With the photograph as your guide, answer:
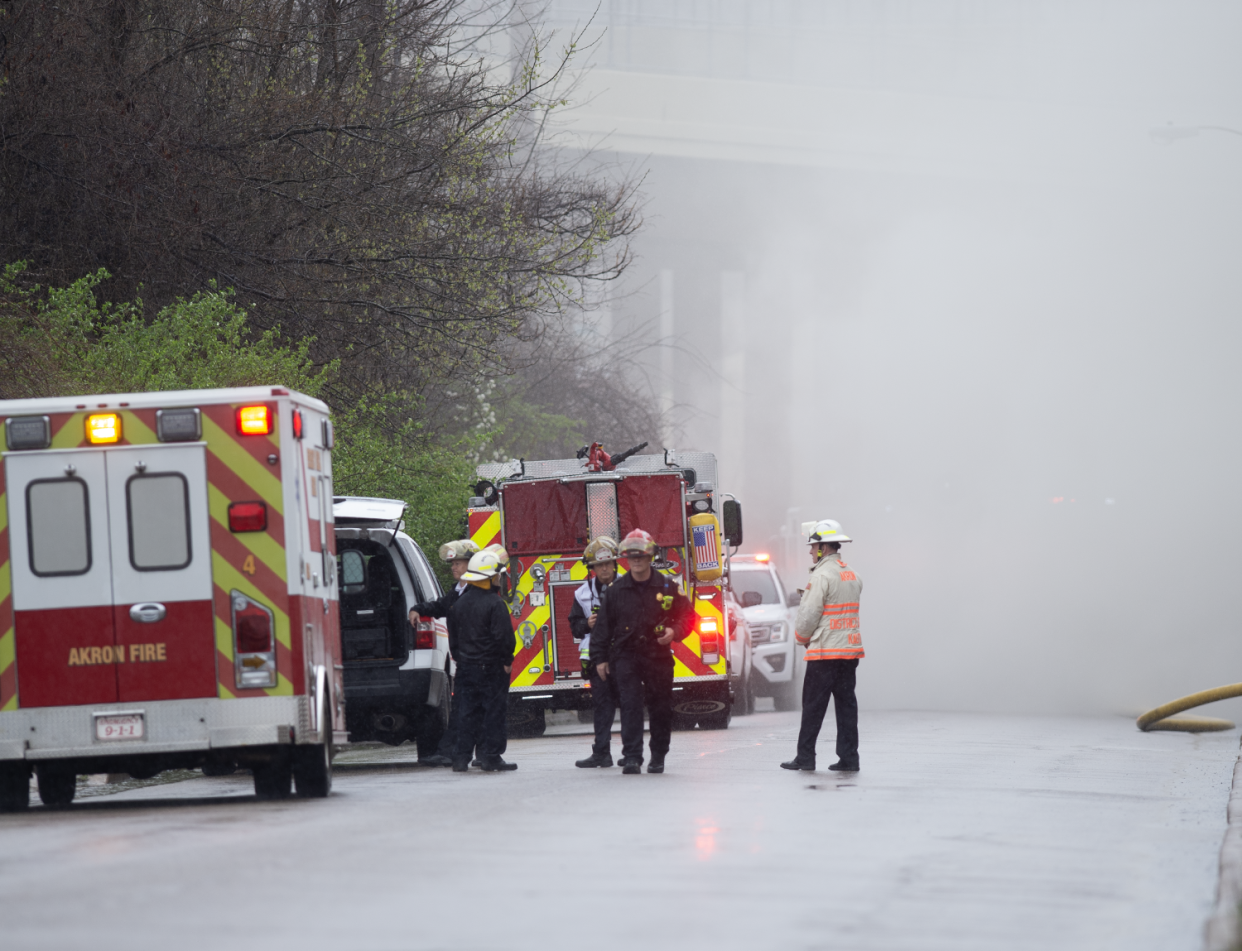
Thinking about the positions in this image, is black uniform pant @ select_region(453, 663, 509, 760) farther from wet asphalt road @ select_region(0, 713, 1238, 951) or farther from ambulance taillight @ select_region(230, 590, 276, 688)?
ambulance taillight @ select_region(230, 590, 276, 688)

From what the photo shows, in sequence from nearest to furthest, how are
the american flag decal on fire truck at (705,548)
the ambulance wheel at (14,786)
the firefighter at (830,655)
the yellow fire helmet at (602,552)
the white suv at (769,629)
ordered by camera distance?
the ambulance wheel at (14,786), the firefighter at (830,655), the yellow fire helmet at (602,552), the american flag decal on fire truck at (705,548), the white suv at (769,629)

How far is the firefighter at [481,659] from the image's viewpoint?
13336 mm

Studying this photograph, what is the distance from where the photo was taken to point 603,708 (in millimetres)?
13852

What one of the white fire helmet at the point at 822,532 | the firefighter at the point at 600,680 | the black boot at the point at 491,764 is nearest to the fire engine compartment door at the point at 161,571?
the black boot at the point at 491,764

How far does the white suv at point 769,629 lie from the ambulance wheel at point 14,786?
14302mm

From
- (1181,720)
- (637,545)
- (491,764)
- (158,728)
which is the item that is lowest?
(1181,720)

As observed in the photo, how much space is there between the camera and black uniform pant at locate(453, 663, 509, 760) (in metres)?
13.4

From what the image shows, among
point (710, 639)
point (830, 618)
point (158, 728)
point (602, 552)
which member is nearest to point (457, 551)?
point (602, 552)

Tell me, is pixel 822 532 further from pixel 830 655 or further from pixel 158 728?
pixel 158 728

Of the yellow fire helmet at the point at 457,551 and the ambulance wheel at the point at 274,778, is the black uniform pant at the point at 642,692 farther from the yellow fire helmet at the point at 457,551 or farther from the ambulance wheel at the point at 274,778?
the ambulance wheel at the point at 274,778

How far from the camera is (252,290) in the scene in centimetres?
2092

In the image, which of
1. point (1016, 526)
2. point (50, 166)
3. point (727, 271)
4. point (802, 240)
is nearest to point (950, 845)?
point (50, 166)

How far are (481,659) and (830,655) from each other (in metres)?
2.42

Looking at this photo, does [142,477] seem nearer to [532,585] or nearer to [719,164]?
[532,585]
